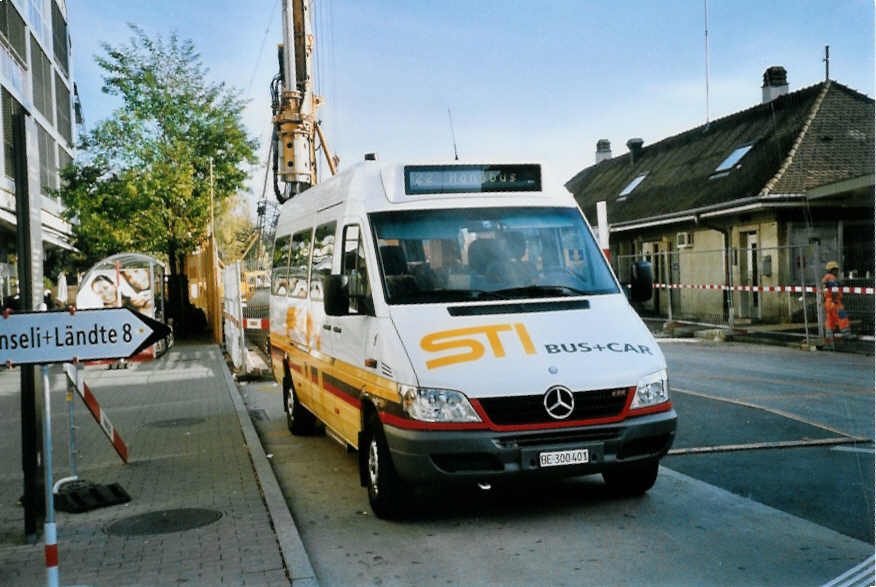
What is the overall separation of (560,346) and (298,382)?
432 centimetres

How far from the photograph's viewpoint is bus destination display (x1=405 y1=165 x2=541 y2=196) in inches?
276

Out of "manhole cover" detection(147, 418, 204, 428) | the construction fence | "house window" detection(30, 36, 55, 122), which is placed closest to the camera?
"manhole cover" detection(147, 418, 204, 428)

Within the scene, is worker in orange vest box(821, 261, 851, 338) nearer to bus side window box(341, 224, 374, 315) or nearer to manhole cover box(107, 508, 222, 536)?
bus side window box(341, 224, 374, 315)

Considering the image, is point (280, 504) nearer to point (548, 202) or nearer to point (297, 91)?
point (548, 202)

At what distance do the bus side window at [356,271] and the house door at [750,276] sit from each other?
1795 centimetres

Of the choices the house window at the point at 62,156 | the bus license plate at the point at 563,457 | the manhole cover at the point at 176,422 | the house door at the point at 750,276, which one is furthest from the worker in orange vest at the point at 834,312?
the house window at the point at 62,156

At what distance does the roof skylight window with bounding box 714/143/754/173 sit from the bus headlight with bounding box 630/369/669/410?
21389mm

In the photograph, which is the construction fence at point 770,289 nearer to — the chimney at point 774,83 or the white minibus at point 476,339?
the chimney at point 774,83

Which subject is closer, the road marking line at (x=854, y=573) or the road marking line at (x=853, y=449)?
the road marking line at (x=854, y=573)

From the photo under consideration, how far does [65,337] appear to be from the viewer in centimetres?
483

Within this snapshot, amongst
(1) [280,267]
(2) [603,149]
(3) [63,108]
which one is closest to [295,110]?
(1) [280,267]

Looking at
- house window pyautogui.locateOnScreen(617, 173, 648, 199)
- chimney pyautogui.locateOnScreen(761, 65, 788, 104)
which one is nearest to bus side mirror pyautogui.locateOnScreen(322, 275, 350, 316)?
chimney pyautogui.locateOnScreen(761, 65, 788, 104)

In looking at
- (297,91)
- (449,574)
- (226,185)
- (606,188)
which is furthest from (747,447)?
(606,188)

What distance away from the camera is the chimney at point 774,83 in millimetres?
28672
